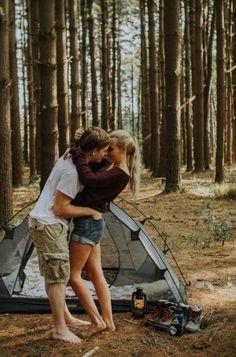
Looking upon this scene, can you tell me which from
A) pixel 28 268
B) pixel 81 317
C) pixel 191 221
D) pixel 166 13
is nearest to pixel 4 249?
pixel 28 268

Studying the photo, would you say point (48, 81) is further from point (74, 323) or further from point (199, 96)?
point (199, 96)

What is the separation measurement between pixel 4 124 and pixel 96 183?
5130 millimetres

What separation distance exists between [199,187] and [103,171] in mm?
9530

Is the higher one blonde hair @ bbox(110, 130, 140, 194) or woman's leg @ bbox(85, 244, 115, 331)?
blonde hair @ bbox(110, 130, 140, 194)

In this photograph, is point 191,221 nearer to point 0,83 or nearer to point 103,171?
point 0,83

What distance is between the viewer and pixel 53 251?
13.7 feet

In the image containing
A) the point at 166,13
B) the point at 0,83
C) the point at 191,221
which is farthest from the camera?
the point at 166,13

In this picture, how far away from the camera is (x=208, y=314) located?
16.4ft

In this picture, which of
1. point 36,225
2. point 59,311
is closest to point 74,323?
point 59,311

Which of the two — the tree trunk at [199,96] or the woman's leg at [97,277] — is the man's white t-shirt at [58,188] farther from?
the tree trunk at [199,96]

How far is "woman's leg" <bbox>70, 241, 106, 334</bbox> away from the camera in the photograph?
4.33m

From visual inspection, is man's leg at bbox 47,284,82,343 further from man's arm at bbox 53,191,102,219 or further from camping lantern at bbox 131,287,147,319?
camping lantern at bbox 131,287,147,319

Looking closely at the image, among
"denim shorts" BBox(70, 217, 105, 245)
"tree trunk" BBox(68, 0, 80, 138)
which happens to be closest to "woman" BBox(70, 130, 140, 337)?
"denim shorts" BBox(70, 217, 105, 245)

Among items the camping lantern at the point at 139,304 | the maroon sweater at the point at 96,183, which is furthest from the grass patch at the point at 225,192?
the maroon sweater at the point at 96,183
